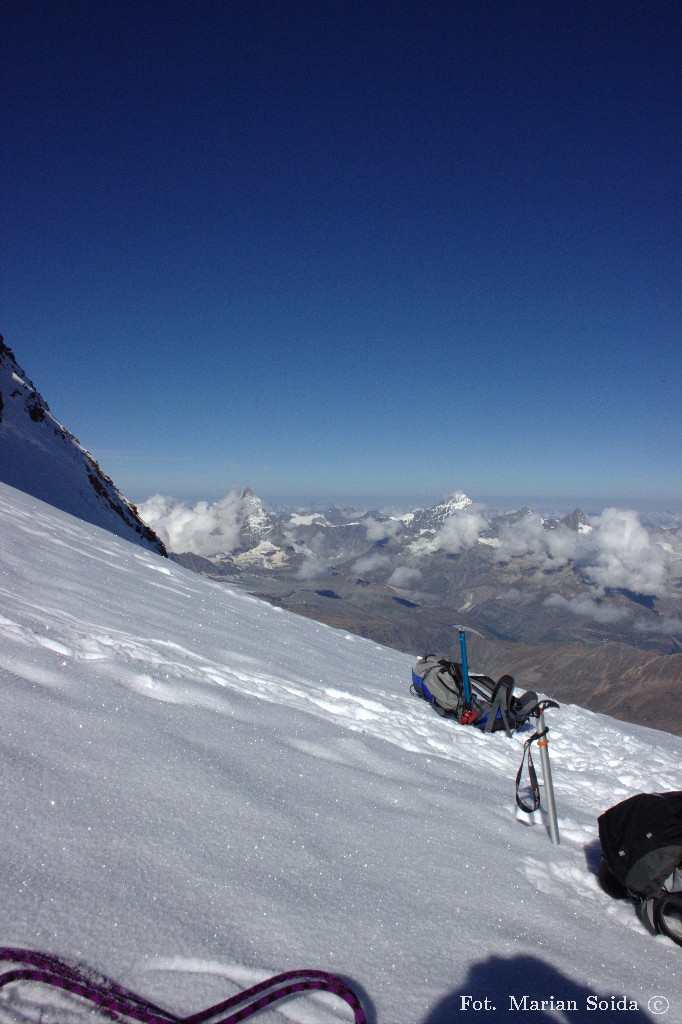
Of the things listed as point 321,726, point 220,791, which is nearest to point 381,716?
point 321,726

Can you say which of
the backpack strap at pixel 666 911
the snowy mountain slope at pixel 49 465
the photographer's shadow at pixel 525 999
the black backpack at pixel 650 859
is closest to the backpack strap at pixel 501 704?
the black backpack at pixel 650 859

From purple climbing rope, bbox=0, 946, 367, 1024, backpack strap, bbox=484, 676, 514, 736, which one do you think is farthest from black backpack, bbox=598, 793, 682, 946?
backpack strap, bbox=484, 676, 514, 736

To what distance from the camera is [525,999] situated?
2.85 m

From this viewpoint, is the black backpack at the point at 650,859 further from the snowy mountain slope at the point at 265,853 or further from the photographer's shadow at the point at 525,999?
the photographer's shadow at the point at 525,999

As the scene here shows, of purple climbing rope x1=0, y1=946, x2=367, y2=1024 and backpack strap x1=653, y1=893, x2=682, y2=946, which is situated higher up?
backpack strap x1=653, y1=893, x2=682, y2=946

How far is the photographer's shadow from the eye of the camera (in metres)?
2.67

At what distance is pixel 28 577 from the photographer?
8375 millimetres

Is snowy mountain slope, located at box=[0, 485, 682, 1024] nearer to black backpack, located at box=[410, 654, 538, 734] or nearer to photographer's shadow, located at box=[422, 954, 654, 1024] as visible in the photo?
photographer's shadow, located at box=[422, 954, 654, 1024]

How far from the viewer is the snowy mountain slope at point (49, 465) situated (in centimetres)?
2898

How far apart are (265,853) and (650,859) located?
2872 mm

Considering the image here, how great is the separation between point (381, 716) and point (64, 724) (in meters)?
5.01

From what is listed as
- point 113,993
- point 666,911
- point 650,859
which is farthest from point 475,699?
point 113,993

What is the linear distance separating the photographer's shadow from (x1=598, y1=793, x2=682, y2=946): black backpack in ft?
2.70

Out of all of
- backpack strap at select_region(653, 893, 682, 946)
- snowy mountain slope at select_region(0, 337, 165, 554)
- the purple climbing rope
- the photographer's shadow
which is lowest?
the photographer's shadow
